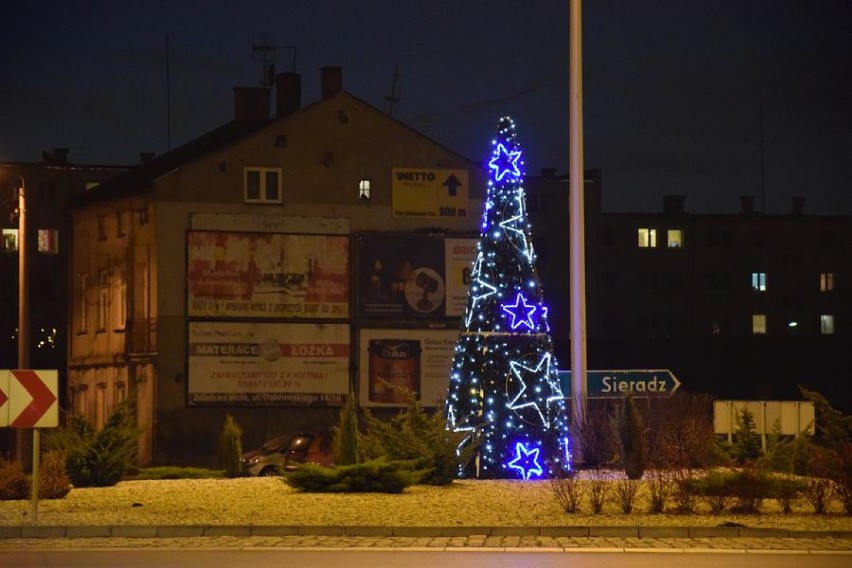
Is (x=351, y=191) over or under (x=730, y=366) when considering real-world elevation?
over

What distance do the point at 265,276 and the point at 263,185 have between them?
133 inches

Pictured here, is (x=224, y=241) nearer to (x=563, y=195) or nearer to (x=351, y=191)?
(x=351, y=191)

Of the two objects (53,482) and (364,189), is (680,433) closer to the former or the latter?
(53,482)

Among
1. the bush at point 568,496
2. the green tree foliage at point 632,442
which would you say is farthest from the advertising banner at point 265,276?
the bush at point 568,496

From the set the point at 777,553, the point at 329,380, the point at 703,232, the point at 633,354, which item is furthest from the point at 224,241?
the point at 703,232

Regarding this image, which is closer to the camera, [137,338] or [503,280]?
[503,280]

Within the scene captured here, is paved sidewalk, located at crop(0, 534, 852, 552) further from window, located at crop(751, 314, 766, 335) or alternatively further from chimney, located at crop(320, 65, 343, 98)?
window, located at crop(751, 314, 766, 335)

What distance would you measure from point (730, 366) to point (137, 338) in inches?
947

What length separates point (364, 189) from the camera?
51000mm

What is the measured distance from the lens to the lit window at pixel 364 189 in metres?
50.9

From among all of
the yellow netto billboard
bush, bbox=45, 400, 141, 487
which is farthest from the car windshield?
bush, bbox=45, 400, 141, 487

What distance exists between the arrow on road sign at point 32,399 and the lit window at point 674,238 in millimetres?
76366

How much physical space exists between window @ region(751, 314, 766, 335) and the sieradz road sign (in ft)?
232

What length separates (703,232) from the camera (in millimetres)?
92938
